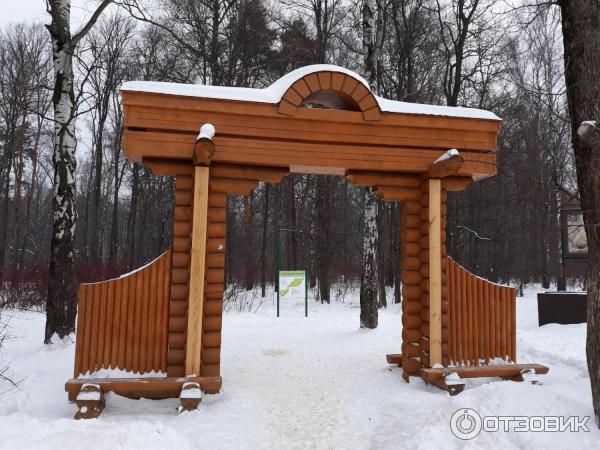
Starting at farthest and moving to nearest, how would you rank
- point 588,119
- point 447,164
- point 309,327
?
1. point 309,327
2. point 447,164
3. point 588,119

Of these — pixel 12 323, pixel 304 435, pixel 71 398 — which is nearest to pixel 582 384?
pixel 304 435

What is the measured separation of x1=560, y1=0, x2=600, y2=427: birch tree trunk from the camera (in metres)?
3.68

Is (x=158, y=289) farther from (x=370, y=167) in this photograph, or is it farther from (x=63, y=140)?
(x=63, y=140)

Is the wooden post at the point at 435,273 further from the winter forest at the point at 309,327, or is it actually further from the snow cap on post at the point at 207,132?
the snow cap on post at the point at 207,132

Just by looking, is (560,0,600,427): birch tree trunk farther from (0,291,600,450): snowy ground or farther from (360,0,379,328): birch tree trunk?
(360,0,379,328): birch tree trunk

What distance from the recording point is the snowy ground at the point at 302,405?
3.44m

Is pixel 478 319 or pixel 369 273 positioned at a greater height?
pixel 369 273

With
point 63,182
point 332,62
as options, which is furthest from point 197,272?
point 332,62

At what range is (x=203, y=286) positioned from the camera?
4980mm

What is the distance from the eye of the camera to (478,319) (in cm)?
579

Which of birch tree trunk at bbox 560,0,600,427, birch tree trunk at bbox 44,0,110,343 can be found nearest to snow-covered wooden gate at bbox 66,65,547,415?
birch tree trunk at bbox 560,0,600,427

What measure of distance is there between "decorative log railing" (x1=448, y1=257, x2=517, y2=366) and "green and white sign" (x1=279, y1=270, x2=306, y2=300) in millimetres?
7512

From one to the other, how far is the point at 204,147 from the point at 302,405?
326 cm

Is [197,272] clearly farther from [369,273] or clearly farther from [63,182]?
[369,273]
